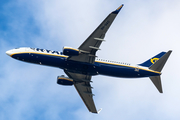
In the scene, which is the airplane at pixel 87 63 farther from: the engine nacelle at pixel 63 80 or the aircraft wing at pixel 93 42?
the engine nacelle at pixel 63 80

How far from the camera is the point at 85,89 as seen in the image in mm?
75312

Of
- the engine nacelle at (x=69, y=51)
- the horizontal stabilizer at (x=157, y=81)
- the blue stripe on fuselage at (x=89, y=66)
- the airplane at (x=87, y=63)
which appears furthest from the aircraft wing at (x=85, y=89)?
the horizontal stabilizer at (x=157, y=81)

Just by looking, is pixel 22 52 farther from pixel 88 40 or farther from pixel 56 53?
pixel 88 40

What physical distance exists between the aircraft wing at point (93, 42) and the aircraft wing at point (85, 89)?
8.89 metres

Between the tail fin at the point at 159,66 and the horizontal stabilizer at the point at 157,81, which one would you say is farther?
the horizontal stabilizer at the point at 157,81

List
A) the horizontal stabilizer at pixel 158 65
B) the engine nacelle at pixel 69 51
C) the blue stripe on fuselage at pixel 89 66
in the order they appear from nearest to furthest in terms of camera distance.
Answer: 1. the engine nacelle at pixel 69 51
2. the horizontal stabilizer at pixel 158 65
3. the blue stripe on fuselage at pixel 89 66

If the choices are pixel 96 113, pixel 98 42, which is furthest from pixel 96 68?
pixel 96 113

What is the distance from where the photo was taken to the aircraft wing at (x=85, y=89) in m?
71.4

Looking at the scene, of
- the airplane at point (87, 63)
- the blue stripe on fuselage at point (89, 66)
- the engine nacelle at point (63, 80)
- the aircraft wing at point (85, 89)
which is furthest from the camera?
the aircraft wing at point (85, 89)

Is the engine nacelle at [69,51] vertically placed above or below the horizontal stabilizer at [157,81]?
above

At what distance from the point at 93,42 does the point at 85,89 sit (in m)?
19.4

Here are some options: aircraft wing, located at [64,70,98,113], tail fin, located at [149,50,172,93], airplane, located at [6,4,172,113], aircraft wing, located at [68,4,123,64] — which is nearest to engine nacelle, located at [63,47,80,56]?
airplane, located at [6,4,172,113]

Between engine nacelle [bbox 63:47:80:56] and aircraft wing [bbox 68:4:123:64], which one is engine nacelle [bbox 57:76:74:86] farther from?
engine nacelle [bbox 63:47:80:56]

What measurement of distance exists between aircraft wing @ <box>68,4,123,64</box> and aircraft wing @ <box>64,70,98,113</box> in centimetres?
889
